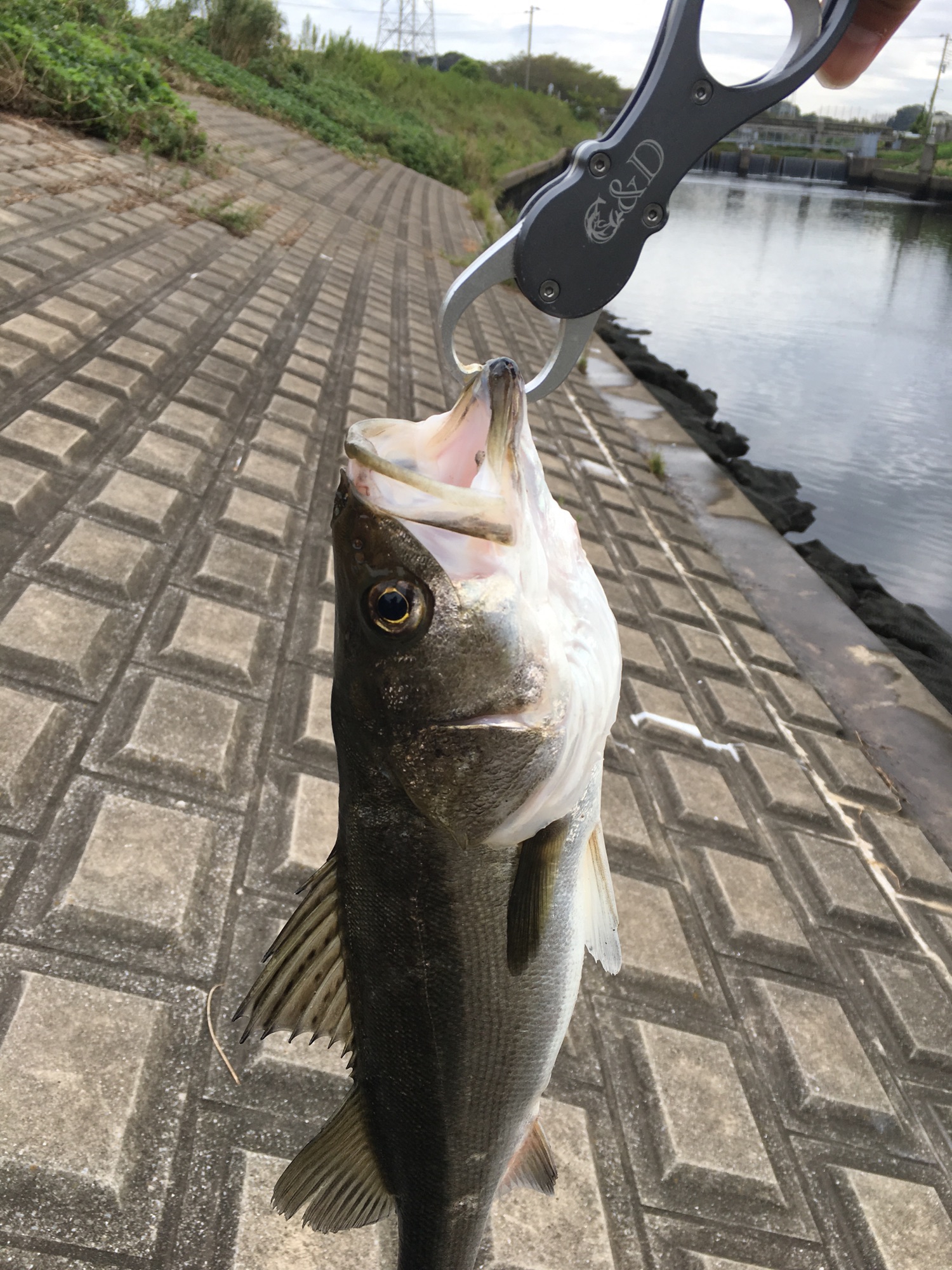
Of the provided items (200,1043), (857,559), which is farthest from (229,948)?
(857,559)

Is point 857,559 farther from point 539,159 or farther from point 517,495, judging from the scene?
point 539,159

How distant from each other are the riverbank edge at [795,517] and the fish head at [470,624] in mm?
5957

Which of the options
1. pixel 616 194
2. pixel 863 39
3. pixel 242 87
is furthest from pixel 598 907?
pixel 242 87

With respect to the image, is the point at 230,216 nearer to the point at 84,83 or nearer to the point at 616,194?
the point at 84,83

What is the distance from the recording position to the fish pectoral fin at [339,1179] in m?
1.66

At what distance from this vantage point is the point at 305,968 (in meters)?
1.63

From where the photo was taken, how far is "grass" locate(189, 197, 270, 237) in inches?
398

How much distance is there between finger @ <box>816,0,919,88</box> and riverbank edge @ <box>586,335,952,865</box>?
3964 mm

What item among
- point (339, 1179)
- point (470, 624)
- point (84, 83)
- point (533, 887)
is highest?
point (84, 83)

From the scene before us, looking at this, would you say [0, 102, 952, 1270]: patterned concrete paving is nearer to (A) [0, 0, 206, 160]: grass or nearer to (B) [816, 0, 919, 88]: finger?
(B) [816, 0, 919, 88]: finger

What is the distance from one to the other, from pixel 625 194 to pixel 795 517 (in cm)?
978

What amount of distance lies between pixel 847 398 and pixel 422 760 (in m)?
16.4

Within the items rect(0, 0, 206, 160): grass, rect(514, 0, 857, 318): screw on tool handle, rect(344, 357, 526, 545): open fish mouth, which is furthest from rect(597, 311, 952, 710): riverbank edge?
rect(0, 0, 206, 160): grass

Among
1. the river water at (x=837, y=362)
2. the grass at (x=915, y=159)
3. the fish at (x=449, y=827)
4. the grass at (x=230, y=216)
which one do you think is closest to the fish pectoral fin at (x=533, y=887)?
the fish at (x=449, y=827)
